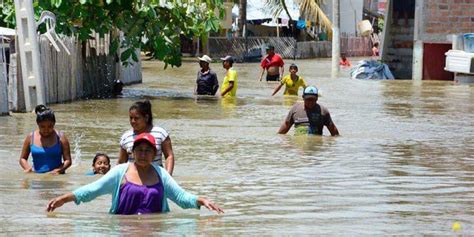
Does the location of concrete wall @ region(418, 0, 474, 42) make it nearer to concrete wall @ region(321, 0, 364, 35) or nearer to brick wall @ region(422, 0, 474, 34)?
brick wall @ region(422, 0, 474, 34)

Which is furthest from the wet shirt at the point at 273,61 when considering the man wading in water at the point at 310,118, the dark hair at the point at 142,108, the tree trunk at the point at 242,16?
the tree trunk at the point at 242,16

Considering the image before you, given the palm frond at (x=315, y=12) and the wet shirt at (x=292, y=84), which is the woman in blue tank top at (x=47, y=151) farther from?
the palm frond at (x=315, y=12)

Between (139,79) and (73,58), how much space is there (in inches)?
334

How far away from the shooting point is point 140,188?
8250mm

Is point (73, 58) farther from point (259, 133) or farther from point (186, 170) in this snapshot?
point (186, 170)

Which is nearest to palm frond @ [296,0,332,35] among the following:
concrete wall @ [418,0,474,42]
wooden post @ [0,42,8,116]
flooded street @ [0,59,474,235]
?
concrete wall @ [418,0,474,42]

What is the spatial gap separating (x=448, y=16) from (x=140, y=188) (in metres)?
29.5

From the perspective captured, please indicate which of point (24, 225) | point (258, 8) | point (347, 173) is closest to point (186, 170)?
point (347, 173)

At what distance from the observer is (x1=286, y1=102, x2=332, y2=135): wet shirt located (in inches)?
623

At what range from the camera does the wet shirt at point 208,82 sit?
25234 millimetres

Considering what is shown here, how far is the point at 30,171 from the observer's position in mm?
11844

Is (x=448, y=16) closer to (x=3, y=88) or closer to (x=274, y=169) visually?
(x=3, y=88)

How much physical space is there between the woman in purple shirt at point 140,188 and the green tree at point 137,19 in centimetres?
Answer: 1478

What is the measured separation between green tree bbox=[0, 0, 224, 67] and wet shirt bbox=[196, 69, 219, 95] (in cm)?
83
